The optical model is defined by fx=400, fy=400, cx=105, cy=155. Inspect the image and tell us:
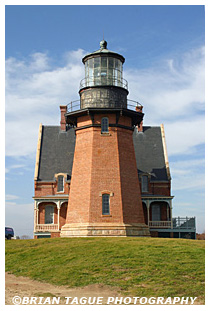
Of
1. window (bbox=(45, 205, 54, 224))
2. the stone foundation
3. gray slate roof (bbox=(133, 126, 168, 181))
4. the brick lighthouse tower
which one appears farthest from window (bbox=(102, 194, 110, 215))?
gray slate roof (bbox=(133, 126, 168, 181))

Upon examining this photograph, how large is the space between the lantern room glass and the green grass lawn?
36.5ft

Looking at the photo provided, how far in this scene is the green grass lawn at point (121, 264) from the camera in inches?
581

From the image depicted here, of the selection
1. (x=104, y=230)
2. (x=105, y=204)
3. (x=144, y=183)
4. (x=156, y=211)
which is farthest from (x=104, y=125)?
(x=156, y=211)

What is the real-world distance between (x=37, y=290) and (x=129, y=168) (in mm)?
13964

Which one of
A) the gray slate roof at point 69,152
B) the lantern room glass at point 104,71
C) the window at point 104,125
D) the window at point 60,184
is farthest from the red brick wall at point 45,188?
the lantern room glass at point 104,71

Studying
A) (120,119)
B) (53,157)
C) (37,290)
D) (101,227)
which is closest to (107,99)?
(120,119)

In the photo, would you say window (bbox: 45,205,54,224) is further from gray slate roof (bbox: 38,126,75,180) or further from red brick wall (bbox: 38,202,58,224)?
gray slate roof (bbox: 38,126,75,180)

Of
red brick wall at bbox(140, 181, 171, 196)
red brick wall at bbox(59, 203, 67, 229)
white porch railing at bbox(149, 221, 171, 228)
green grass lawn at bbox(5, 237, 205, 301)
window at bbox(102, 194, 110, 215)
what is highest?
red brick wall at bbox(140, 181, 171, 196)

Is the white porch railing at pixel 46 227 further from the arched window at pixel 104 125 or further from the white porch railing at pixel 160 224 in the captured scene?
the arched window at pixel 104 125

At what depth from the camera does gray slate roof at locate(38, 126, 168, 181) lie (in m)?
37.9

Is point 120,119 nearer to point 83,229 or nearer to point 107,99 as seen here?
point 107,99

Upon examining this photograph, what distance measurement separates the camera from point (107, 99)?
27672mm

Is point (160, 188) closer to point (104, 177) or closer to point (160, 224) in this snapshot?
point (160, 224)

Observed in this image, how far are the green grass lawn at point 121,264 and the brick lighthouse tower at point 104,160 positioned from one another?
300 centimetres
